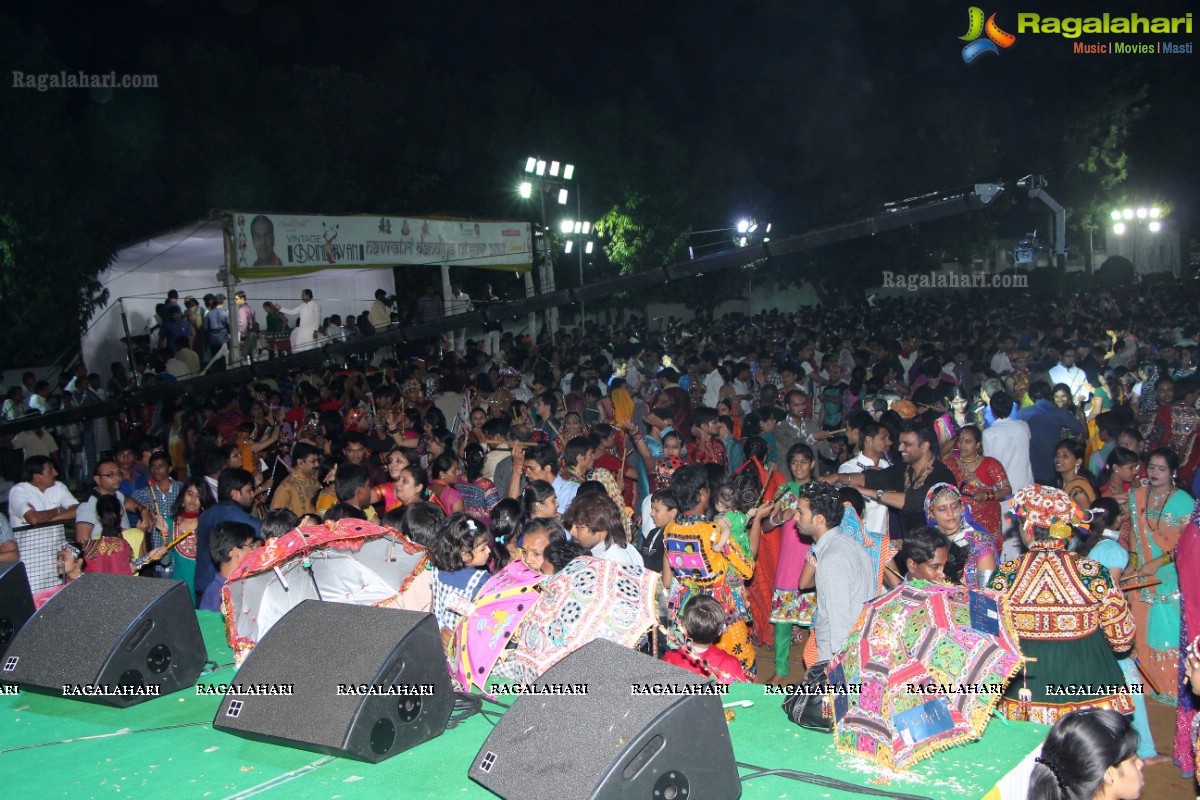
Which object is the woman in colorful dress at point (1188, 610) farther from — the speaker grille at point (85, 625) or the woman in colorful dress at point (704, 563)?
the speaker grille at point (85, 625)

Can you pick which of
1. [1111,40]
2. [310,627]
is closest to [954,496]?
[310,627]

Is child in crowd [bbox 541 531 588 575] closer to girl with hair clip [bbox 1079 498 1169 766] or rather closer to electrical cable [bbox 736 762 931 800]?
electrical cable [bbox 736 762 931 800]

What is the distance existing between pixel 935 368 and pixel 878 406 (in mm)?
2265

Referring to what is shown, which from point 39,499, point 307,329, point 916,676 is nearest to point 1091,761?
point 916,676

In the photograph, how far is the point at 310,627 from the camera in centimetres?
372

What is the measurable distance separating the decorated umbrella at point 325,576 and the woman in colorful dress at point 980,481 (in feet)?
11.5

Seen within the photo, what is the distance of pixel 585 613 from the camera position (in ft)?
12.4

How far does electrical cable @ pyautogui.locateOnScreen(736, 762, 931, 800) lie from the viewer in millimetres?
3121

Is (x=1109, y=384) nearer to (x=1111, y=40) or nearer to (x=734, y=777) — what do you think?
(x=734, y=777)

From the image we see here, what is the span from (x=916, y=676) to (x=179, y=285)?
50.5 ft

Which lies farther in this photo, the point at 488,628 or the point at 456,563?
the point at 456,563

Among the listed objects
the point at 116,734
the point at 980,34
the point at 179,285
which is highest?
the point at 980,34

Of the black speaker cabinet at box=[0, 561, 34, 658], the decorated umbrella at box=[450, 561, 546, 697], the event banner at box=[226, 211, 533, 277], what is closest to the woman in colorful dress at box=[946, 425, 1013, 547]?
the decorated umbrella at box=[450, 561, 546, 697]

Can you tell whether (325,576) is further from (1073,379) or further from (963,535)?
(1073,379)
